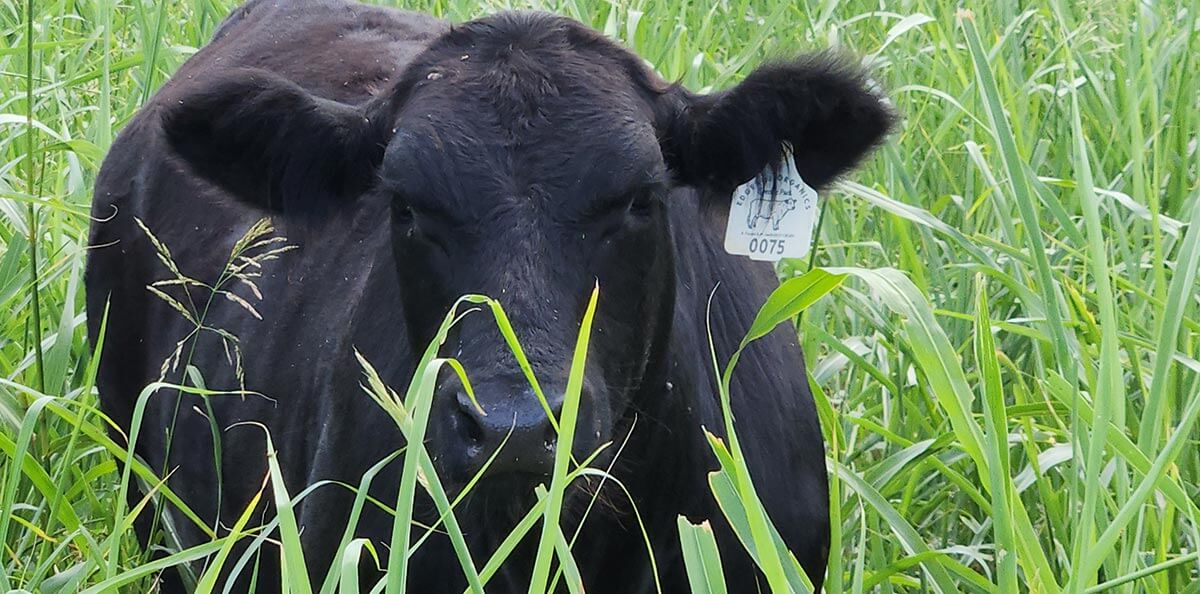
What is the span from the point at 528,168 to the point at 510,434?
676 mm

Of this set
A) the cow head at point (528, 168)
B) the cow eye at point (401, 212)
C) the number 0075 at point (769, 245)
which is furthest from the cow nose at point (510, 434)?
the number 0075 at point (769, 245)

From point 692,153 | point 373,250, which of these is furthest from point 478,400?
point 373,250

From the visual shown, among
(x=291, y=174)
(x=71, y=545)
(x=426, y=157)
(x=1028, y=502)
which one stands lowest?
(x=71, y=545)

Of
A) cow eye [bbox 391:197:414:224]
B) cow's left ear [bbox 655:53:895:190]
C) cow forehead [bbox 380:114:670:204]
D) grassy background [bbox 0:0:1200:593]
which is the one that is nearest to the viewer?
grassy background [bbox 0:0:1200:593]

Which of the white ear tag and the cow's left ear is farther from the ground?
the cow's left ear

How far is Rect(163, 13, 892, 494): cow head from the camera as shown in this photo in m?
2.66

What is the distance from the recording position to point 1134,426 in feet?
11.4

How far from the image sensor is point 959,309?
407 cm

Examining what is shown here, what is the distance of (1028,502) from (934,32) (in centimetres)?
174

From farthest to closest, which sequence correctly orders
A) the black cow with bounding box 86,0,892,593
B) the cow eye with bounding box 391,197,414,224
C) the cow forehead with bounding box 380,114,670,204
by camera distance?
the cow eye with bounding box 391,197,414,224
the cow forehead with bounding box 380,114,670,204
the black cow with bounding box 86,0,892,593

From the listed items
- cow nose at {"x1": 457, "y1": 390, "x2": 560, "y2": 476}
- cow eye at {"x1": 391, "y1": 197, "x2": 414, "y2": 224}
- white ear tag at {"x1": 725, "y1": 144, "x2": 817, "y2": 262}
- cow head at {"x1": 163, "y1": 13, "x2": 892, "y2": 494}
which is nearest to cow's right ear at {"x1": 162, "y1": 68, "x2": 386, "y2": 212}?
cow head at {"x1": 163, "y1": 13, "x2": 892, "y2": 494}

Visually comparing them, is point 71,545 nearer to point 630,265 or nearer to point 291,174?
point 291,174

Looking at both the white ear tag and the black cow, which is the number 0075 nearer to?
the white ear tag

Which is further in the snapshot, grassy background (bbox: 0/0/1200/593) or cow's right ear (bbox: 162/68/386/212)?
cow's right ear (bbox: 162/68/386/212)
